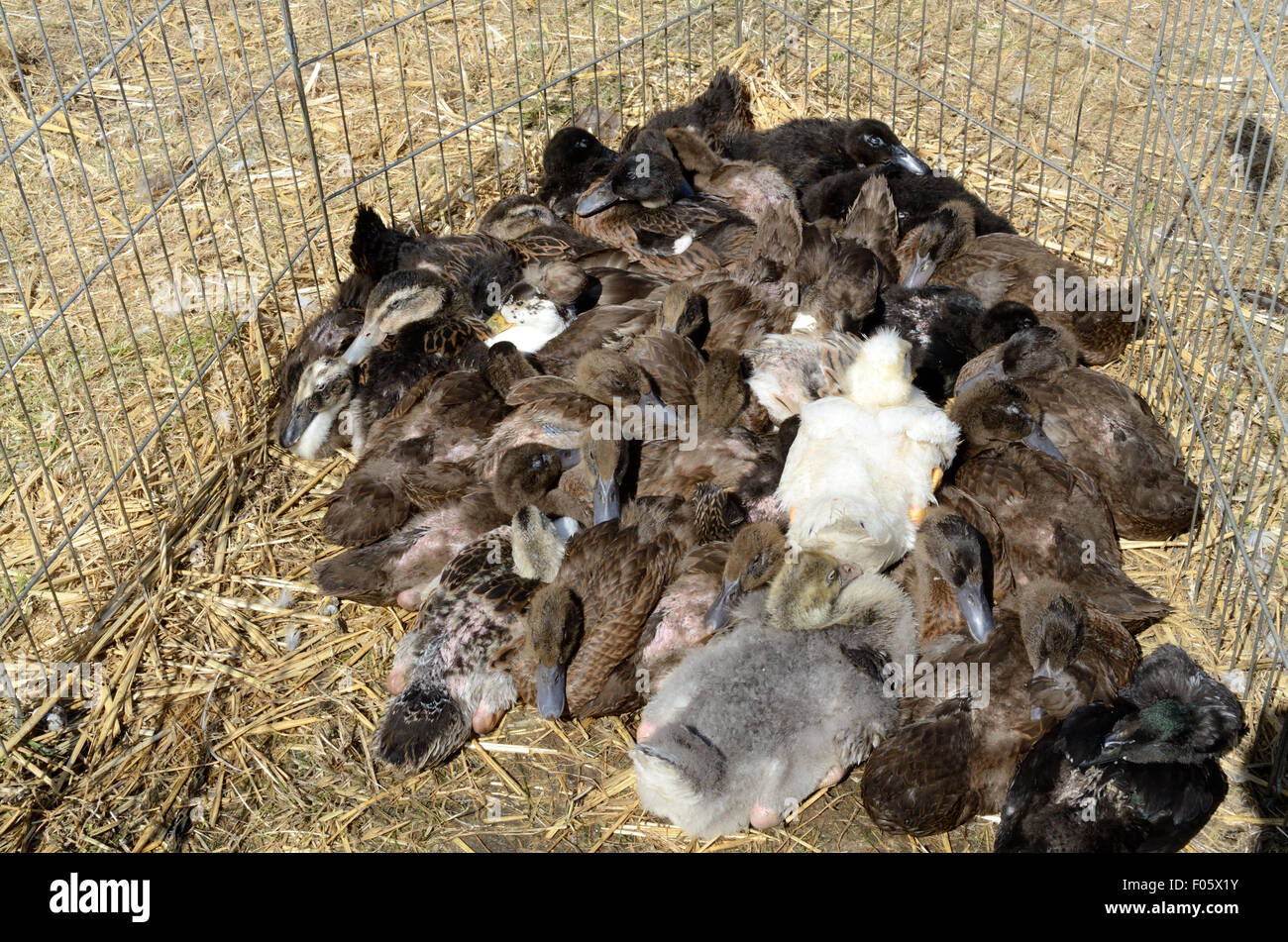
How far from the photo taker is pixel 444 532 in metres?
5.08

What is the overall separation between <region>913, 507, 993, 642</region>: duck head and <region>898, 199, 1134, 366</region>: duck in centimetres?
186

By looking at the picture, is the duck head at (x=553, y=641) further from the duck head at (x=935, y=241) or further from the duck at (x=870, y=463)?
the duck head at (x=935, y=241)

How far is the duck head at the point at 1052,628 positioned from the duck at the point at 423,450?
242cm

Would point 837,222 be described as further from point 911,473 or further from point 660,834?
point 660,834

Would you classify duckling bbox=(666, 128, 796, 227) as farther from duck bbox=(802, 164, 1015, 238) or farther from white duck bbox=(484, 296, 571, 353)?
white duck bbox=(484, 296, 571, 353)

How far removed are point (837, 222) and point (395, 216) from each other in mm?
2686

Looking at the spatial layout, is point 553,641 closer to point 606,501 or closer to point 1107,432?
point 606,501

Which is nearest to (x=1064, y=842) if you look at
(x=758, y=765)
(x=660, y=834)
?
(x=758, y=765)

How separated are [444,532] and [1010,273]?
3.25 meters

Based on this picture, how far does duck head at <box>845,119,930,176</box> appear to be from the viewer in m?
7.00

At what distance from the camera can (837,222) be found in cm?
678

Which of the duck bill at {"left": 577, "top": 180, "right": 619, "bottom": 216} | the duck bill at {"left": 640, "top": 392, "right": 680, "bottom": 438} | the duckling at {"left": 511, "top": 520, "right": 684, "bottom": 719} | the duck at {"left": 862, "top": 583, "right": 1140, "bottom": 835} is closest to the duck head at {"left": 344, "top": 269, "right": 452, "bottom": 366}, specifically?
the duck bill at {"left": 577, "top": 180, "right": 619, "bottom": 216}

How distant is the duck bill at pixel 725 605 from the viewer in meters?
4.52

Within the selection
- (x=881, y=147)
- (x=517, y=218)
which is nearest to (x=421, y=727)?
(x=517, y=218)
